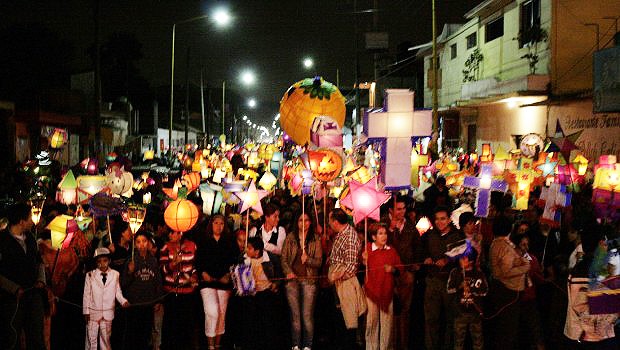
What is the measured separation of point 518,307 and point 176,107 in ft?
236

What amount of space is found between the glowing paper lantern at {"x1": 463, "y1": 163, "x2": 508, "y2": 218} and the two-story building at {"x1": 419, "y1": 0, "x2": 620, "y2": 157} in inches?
353

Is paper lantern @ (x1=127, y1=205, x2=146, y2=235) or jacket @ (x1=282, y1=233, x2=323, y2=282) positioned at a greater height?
paper lantern @ (x1=127, y1=205, x2=146, y2=235)

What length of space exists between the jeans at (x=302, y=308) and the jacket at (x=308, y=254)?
17cm

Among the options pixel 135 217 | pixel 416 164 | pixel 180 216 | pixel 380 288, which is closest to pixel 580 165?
pixel 416 164

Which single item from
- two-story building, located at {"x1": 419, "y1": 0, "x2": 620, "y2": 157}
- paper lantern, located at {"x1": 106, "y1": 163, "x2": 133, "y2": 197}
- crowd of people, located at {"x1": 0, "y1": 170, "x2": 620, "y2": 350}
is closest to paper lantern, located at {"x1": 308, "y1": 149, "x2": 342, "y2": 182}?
crowd of people, located at {"x1": 0, "y1": 170, "x2": 620, "y2": 350}

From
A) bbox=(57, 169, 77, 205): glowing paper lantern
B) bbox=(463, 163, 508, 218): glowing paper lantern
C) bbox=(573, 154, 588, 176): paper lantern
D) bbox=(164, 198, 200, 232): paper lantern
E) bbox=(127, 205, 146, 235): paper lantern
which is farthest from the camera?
bbox=(573, 154, 588, 176): paper lantern

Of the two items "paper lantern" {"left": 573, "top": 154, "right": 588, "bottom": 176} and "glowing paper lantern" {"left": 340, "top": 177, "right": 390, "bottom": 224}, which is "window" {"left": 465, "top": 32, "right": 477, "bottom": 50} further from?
"glowing paper lantern" {"left": 340, "top": 177, "right": 390, "bottom": 224}

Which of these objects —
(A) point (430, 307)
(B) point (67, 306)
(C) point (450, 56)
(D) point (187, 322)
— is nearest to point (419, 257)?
(A) point (430, 307)

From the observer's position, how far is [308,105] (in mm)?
10930

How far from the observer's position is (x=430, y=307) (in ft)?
25.8

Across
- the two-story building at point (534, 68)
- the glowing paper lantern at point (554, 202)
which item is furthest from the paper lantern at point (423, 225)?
the two-story building at point (534, 68)

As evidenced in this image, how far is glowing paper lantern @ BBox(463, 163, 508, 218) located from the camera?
11.0 m

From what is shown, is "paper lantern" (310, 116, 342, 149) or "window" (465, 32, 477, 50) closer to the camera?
"paper lantern" (310, 116, 342, 149)

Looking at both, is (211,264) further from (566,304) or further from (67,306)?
(566,304)
